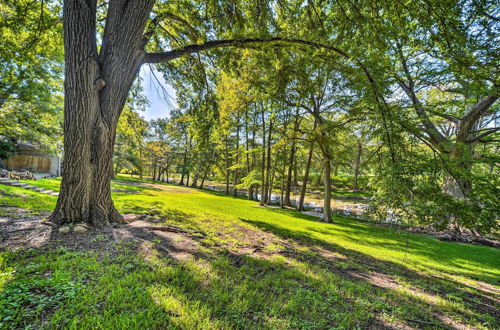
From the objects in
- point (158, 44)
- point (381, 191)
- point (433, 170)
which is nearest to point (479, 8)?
point (433, 170)

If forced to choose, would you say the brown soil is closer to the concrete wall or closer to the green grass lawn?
the green grass lawn

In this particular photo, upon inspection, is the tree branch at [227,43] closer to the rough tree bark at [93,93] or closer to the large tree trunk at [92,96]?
the rough tree bark at [93,93]

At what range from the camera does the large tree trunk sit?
380 centimetres

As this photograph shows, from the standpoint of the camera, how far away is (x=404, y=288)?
3766 millimetres

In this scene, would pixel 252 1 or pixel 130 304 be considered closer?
pixel 130 304

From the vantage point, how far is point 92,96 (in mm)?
3893

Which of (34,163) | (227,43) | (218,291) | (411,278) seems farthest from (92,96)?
(34,163)

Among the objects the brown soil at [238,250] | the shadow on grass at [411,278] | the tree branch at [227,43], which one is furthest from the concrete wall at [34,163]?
the shadow on grass at [411,278]

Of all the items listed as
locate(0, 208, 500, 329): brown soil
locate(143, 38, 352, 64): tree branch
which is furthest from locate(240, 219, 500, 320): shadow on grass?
locate(143, 38, 352, 64): tree branch

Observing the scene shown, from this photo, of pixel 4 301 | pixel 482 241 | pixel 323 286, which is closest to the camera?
pixel 4 301

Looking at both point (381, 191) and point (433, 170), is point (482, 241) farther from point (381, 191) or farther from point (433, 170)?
point (381, 191)

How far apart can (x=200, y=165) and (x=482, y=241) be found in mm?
29091

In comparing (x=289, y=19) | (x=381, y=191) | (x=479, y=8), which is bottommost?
(x=381, y=191)

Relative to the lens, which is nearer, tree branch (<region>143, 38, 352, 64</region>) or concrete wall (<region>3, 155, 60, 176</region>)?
tree branch (<region>143, 38, 352, 64</region>)
